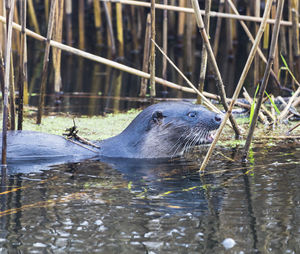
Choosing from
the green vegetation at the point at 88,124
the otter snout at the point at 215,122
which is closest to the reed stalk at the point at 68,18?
the green vegetation at the point at 88,124

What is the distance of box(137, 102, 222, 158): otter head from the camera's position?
182 inches

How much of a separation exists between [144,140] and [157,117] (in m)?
0.20

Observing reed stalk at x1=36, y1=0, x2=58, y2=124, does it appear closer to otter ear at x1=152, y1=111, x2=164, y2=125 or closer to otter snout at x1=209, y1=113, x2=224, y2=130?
otter ear at x1=152, y1=111, x2=164, y2=125

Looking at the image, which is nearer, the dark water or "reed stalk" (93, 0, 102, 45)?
the dark water

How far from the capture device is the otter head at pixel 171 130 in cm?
463

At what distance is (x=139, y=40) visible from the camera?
10.4 metres

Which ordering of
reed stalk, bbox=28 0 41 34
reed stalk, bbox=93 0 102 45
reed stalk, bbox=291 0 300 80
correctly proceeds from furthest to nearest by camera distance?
reed stalk, bbox=28 0 41 34 → reed stalk, bbox=93 0 102 45 → reed stalk, bbox=291 0 300 80

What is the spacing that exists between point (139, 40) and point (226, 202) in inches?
290

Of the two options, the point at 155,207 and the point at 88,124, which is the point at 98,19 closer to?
the point at 88,124

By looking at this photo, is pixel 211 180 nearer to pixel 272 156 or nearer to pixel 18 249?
pixel 272 156

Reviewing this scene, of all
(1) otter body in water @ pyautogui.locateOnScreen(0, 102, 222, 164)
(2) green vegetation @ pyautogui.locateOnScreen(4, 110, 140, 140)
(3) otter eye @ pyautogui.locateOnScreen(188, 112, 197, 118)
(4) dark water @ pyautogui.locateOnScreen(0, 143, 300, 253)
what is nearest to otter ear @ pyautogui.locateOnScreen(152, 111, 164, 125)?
(1) otter body in water @ pyautogui.locateOnScreen(0, 102, 222, 164)

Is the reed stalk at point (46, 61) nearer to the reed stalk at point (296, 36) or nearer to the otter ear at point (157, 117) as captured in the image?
the otter ear at point (157, 117)

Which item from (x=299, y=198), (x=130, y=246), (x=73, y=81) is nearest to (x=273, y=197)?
(x=299, y=198)

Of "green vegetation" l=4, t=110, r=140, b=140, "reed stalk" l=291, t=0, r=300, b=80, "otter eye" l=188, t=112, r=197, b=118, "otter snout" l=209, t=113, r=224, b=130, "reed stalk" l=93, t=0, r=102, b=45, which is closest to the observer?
"otter snout" l=209, t=113, r=224, b=130
